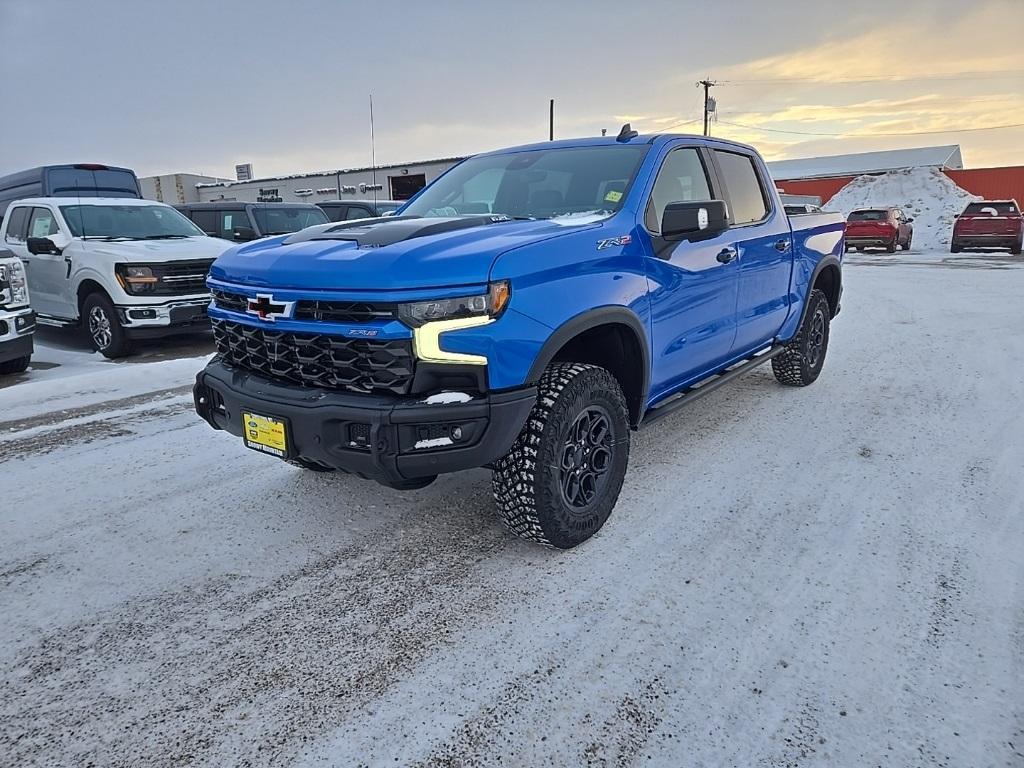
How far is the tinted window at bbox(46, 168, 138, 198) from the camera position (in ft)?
38.8

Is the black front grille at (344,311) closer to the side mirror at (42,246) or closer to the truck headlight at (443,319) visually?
the truck headlight at (443,319)

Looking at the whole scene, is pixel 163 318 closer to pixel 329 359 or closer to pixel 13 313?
pixel 13 313

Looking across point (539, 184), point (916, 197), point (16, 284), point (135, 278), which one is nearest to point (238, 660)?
point (539, 184)

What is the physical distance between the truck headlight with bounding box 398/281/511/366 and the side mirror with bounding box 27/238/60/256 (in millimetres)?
7449

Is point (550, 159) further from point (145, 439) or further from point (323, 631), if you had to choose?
point (145, 439)

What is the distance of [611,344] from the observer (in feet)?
11.4

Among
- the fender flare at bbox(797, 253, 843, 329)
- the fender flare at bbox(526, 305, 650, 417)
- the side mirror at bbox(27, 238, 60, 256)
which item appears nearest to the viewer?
the fender flare at bbox(526, 305, 650, 417)

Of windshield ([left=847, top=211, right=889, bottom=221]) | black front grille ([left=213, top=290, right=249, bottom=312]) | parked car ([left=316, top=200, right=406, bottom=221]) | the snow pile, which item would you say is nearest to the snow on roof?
the snow pile

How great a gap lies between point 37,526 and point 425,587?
208cm

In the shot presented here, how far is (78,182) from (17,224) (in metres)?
3.38

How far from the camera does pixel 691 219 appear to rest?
3.40 m

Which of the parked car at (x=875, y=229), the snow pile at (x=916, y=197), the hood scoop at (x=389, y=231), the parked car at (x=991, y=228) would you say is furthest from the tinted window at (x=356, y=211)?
the snow pile at (x=916, y=197)

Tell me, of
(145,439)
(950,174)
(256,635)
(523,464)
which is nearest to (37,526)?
(145,439)

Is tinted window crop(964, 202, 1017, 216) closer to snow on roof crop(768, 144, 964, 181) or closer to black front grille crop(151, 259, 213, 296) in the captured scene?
black front grille crop(151, 259, 213, 296)
